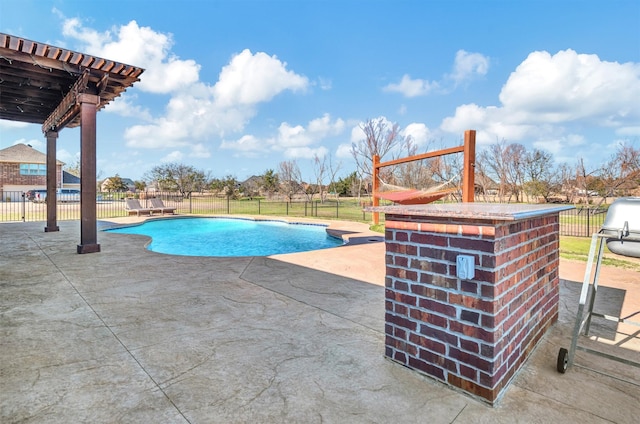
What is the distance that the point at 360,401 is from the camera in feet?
5.46

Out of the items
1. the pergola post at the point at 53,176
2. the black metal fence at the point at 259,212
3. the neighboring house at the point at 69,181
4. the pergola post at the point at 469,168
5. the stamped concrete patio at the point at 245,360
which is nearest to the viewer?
the stamped concrete patio at the point at 245,360

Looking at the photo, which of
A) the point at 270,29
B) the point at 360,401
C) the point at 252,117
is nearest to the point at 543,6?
the point at 270,29

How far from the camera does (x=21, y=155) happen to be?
2914cm

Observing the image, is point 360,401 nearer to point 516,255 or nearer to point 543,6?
point 516,255

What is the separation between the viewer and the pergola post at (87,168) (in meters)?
5.87

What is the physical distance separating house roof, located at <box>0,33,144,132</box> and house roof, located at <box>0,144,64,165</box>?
28.2m

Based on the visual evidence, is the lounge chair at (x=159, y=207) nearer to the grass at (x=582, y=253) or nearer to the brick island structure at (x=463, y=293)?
the grass at (x=582, y=253)

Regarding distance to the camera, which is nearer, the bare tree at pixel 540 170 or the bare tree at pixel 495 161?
the bare tree at pixel 540 170

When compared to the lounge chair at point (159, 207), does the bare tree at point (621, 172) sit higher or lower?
higher

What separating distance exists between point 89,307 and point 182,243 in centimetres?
682

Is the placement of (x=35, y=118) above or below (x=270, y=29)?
below

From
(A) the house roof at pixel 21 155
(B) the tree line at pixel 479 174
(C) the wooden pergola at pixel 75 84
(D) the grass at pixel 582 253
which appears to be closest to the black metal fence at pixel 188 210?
(A) the house roof at pixel 21 155

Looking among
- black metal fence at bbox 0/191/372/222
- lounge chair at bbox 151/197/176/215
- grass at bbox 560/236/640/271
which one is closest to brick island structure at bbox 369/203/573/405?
grass at bbox 560/236/640/271

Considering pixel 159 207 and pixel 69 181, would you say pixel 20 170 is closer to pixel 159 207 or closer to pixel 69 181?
pixel 69 181
